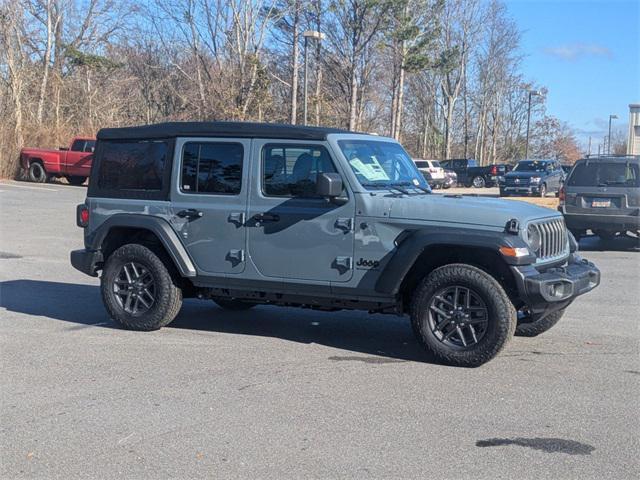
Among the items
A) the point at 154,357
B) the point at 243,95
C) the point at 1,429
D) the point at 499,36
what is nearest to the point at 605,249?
the point at 154,357

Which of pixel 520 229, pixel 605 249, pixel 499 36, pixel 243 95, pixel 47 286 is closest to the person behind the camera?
pixel 520 229

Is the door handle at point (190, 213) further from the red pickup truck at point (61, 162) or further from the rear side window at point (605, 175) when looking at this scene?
the red pickup truck at point (61, 162)

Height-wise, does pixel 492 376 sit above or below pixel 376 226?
below

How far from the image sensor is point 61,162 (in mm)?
32188

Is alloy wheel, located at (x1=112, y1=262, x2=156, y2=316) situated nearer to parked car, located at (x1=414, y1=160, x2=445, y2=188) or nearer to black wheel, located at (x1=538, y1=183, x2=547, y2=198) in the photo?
black wheel, located at (x1=538, y1=183, x2=547, y2=198)

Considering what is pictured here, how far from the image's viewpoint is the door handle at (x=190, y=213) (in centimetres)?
720

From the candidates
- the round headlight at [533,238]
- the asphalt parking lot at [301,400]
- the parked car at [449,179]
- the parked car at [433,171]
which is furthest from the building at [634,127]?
the round headlight at [533,238]

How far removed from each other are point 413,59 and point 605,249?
3333 centimetres

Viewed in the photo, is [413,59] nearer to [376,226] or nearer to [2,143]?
[2,143]

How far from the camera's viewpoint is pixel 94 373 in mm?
6129

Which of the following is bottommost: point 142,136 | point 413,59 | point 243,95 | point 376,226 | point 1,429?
point 1,429

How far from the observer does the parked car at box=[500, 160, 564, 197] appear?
33156 millimetres

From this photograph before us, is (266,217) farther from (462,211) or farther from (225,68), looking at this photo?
(225,68)

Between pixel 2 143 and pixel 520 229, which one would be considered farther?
pixel 2 143
